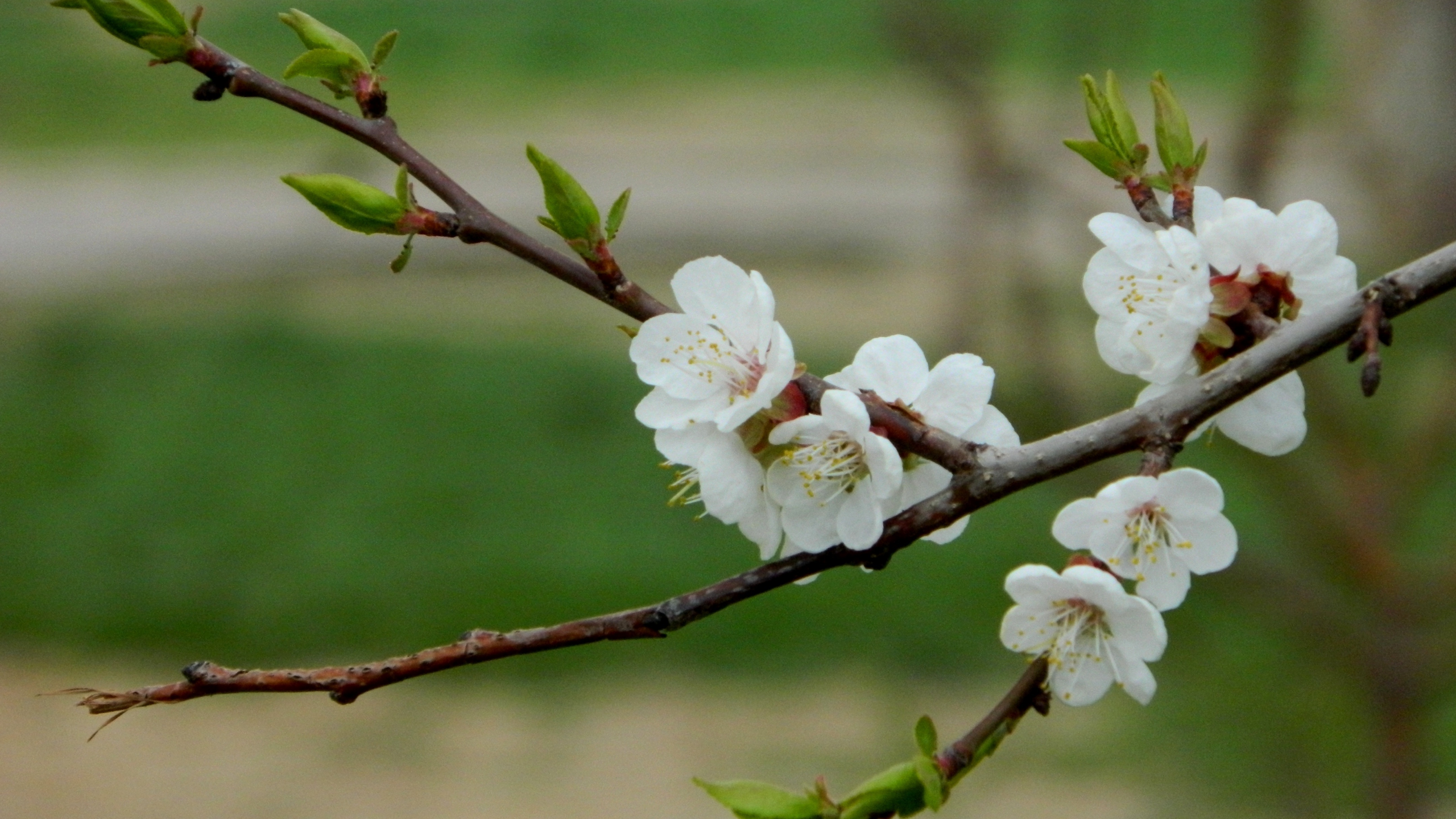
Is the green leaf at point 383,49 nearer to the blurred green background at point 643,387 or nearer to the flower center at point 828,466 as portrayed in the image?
the flower center at point 828,466

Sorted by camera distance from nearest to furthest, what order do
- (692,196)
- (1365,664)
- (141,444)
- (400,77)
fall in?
(1365,664)
(141,444)
(692,196)
(400,77)

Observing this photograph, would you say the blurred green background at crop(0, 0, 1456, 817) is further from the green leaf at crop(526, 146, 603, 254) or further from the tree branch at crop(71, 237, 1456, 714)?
the green leaf at crop(526, 146, 603, 254)

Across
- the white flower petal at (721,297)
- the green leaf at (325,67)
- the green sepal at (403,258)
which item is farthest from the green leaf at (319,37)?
the white flower petal at (721,297)

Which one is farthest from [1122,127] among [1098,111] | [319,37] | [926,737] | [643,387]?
[643,387]

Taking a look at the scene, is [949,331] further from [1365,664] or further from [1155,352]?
[1155,352]

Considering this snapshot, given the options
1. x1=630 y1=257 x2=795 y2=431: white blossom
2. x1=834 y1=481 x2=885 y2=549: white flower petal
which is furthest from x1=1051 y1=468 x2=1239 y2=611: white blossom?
x1=630 y1=257 x2=795 y2=431: white blossom

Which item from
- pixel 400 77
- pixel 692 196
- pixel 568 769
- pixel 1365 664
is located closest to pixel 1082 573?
pixel 1365 664
